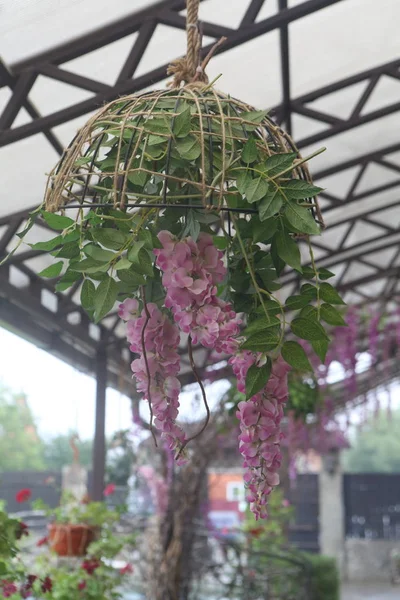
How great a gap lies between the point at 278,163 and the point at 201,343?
0.28 m

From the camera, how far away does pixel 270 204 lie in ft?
3.48

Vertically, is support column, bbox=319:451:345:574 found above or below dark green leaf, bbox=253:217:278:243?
below

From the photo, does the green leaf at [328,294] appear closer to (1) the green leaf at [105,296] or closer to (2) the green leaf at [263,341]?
(2) the green leaf at [263,341]

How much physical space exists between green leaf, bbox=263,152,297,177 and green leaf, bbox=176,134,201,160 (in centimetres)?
10

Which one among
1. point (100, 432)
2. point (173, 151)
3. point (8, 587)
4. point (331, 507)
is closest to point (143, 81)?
point (8, 587)

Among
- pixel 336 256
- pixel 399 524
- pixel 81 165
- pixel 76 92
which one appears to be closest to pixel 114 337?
pixel 336 256

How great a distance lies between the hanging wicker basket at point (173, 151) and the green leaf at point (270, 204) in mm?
24

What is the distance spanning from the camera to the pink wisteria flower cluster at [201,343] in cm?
106

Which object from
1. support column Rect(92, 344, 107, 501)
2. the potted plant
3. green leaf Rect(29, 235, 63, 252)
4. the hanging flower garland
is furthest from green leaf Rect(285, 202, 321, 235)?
support column Rect(92, 344, 107, 501)

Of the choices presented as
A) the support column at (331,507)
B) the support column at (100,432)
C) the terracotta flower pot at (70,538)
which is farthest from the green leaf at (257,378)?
the support column at (331,507)

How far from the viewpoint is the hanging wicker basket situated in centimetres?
108

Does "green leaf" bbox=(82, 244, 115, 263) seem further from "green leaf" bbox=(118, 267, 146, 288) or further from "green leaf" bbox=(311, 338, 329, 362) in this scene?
"green leaf" bbox=(311, 338, 329, 362)

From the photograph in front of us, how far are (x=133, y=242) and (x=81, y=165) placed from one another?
0.18 meters

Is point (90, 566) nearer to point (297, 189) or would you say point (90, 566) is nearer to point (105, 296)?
point (105, 296)
